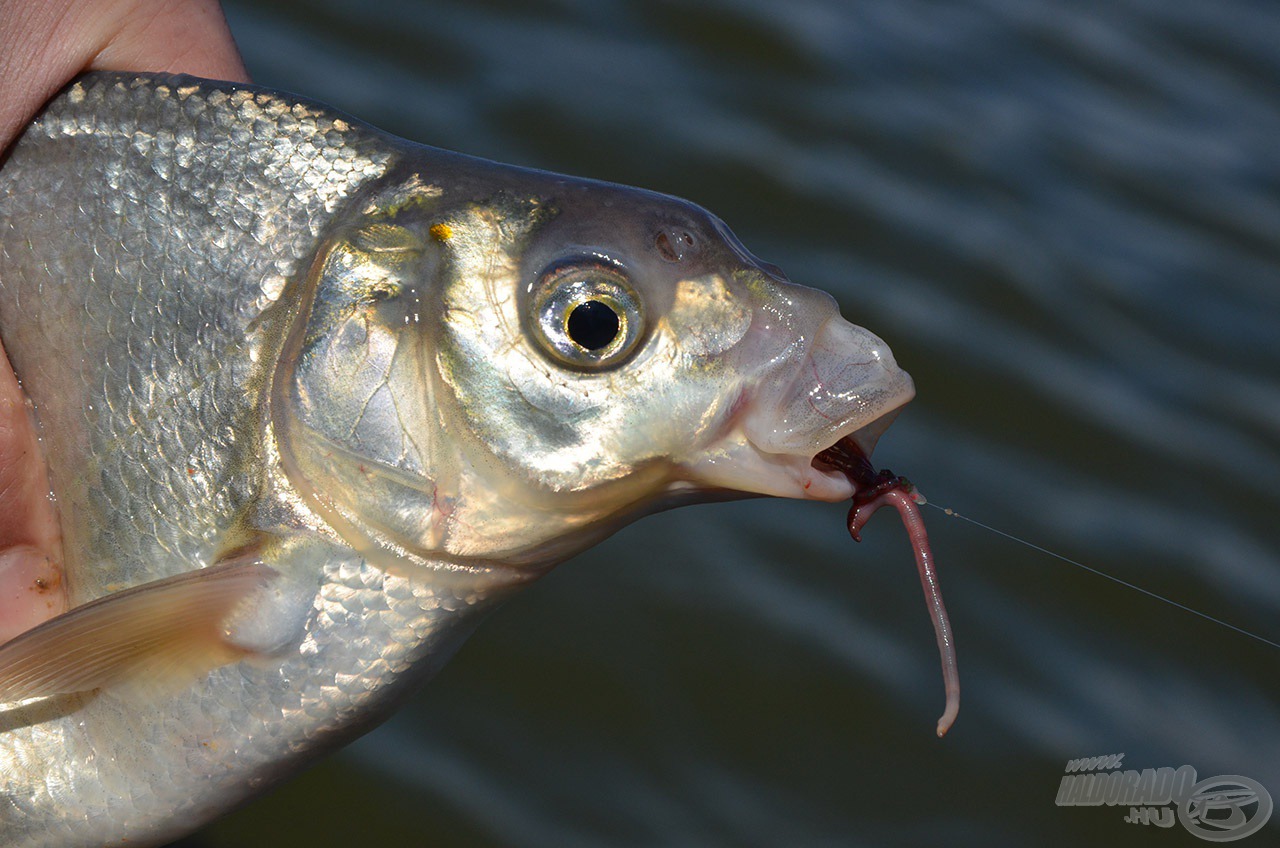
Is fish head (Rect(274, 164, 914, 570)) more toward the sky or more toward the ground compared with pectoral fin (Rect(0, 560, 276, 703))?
more toward the sky

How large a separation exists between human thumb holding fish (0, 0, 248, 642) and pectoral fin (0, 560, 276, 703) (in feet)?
0.91

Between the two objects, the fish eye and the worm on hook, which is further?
the worm on hook

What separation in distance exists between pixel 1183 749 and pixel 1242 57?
4.31m

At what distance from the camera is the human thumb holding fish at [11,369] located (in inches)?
102

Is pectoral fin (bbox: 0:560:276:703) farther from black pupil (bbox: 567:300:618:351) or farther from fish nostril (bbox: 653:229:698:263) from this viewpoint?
fish nostril (bbox: 653:229:698:263)

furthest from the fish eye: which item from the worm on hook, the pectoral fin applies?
the pectoral fin

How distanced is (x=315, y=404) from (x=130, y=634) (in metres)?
0.48

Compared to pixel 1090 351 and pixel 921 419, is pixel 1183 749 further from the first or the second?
pixel 1090 351

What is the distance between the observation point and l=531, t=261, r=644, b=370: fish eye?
231 centimetres

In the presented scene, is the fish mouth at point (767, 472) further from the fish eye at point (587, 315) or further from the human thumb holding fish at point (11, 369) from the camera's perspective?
the human thumb holding fish at point (11, 369)

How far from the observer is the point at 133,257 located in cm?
249

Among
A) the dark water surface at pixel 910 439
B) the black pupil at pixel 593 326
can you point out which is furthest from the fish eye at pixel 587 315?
the dark water surface at pixel 910 439

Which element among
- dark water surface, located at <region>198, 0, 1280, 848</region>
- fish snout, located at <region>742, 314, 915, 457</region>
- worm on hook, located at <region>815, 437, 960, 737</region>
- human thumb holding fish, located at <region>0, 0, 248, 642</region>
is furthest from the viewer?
dark water surface, located at <region>198, 0, 1280, 848</region>

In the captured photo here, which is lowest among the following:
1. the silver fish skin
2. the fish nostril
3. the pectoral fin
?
the pectoral fin
